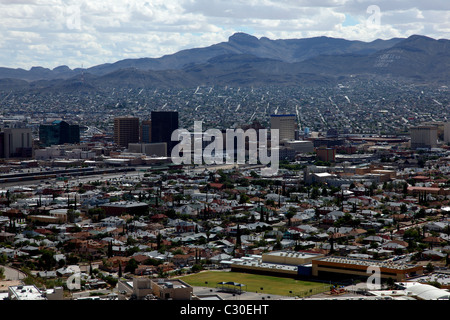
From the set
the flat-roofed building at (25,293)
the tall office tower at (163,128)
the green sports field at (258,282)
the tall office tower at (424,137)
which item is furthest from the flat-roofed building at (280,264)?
the tall office tower at (424,137)

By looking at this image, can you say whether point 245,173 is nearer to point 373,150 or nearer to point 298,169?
point 298,169

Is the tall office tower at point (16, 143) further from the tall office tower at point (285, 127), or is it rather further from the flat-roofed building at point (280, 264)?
the flat-roofed building at point (280, 264)

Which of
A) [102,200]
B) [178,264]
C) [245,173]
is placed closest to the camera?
[178,264]

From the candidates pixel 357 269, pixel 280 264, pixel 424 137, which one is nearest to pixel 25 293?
pixel 280 264

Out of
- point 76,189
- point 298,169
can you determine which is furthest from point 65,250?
point 298,169

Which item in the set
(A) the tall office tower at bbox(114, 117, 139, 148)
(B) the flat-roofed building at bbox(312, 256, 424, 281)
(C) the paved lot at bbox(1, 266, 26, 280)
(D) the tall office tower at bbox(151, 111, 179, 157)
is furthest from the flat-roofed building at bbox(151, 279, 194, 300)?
(A) the tall office tower at bbox(114, 117, 139, 148)

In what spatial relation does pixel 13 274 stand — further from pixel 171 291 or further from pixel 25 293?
pixel 171 291
